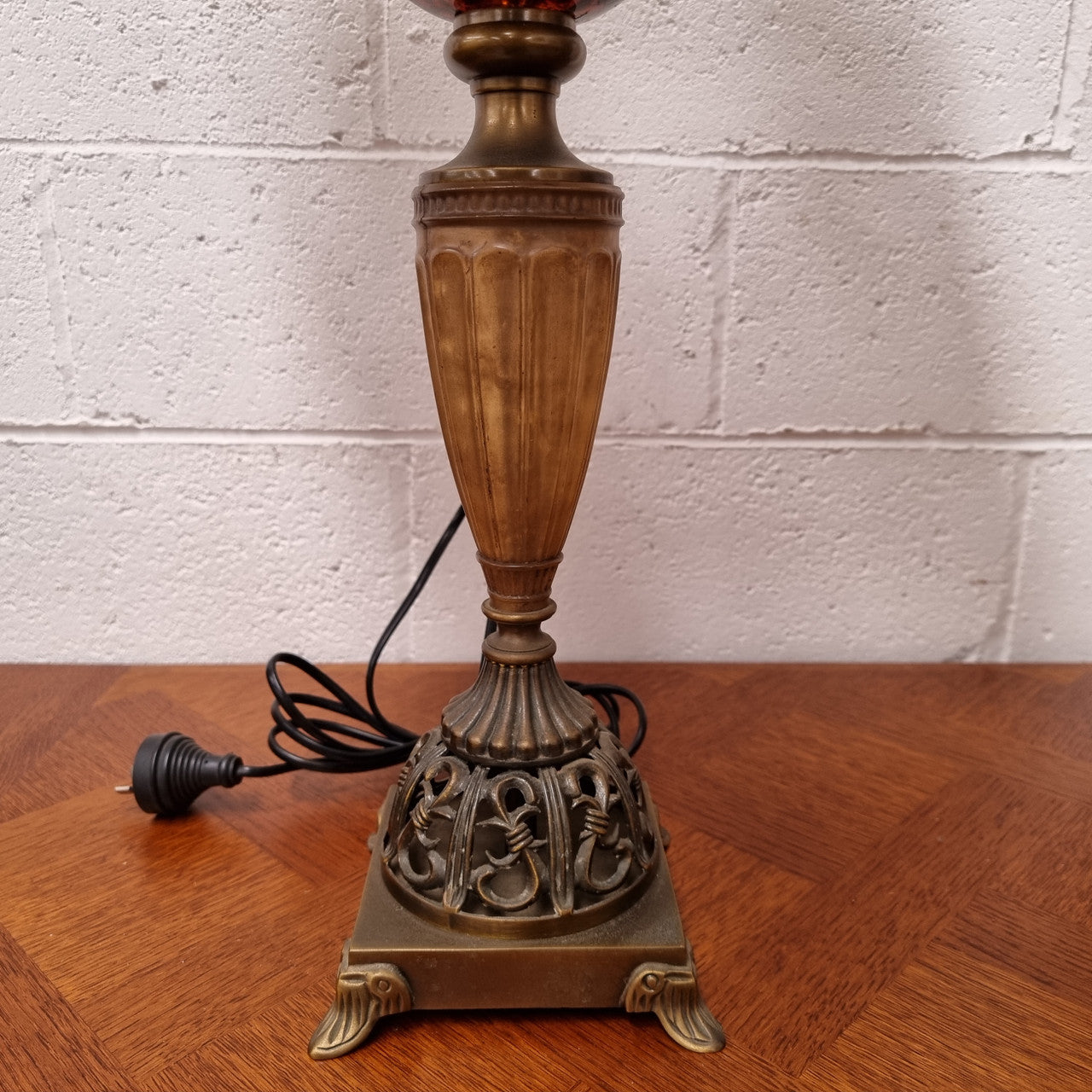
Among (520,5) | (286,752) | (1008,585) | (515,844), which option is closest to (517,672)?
(515,844)

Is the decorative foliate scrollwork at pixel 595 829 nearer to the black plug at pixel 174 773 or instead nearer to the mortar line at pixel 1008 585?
the black plug at pixel 174 773

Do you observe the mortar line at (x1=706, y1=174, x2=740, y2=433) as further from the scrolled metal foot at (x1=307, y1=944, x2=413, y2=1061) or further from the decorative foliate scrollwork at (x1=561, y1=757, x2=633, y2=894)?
the scrolled metal foot at (x1=307, y1=944, x2=413, y2=1061)

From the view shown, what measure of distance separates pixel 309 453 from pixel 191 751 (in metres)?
0.29

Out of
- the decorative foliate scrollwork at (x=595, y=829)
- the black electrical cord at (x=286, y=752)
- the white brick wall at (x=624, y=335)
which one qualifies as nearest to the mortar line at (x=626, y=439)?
the white brick wall at (x=624, y=335)

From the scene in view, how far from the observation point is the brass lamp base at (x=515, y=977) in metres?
0.43

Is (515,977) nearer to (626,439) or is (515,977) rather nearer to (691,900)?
(691,900)

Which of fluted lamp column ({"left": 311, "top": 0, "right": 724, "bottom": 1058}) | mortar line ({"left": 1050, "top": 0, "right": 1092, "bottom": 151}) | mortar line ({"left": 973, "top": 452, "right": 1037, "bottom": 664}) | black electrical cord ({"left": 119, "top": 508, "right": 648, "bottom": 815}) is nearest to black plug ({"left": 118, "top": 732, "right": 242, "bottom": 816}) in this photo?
black electrical cord ({"left": 119, "top": 508, "right": 648, "bottom": 815})

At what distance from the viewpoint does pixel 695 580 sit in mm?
836

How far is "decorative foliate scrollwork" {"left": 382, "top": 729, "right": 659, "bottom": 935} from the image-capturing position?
450mm

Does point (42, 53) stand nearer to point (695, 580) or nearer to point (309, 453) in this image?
point (309, 453)

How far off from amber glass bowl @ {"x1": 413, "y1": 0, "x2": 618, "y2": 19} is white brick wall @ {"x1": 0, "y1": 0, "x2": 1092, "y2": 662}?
0.30 m

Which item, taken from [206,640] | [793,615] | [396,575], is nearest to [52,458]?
[206,640]

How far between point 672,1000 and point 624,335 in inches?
20.3

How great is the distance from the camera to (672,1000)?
432mm
